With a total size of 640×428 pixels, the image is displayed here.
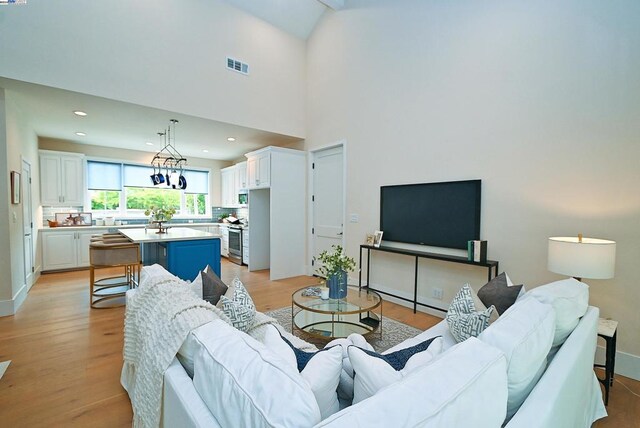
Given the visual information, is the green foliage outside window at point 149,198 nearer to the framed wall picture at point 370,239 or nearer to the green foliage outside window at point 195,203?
the green foliage outside window at point 195,203

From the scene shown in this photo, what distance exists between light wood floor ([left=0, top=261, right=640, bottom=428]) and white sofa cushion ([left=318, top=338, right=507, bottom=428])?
5.93ft

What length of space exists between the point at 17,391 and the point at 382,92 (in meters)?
4.79

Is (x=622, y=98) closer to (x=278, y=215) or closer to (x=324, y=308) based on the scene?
(x=324, y=308)

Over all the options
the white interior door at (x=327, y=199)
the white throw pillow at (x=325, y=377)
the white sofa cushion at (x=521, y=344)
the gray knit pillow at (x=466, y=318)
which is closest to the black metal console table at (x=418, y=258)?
the white interior door at (x=327, y=199)

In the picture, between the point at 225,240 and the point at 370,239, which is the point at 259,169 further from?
the point at 225,240

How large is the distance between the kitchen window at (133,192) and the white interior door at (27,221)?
1.71 m

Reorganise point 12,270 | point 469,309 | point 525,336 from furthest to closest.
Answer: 1. point 12,270
2. point 469,309
3. point 525,336

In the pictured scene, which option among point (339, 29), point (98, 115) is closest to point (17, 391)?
point (98, 115)

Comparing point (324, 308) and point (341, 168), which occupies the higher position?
point (341, 168)

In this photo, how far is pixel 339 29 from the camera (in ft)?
15.6

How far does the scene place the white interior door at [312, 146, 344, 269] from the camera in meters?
4.87

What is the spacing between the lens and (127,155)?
6.62m

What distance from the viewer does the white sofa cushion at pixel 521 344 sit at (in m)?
0.98

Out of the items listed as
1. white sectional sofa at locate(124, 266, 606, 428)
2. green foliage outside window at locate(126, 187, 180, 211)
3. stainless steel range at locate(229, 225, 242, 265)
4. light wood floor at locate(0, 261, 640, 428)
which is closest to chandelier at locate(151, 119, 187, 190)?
green foliage outside window at locate(126, 187, 180, 211)
